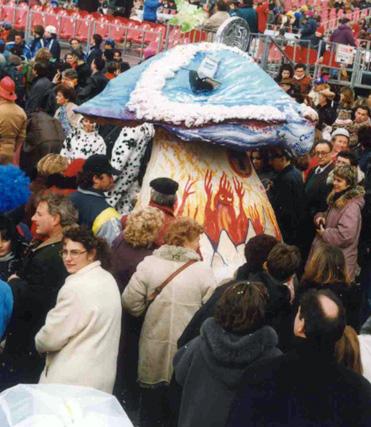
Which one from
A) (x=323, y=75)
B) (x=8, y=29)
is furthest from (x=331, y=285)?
(x=8, y=29)

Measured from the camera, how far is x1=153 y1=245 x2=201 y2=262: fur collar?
622 cm

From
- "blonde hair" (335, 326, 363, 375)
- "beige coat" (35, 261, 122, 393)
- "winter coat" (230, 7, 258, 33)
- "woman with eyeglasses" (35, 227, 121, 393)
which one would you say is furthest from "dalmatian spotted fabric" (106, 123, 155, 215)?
"winter coat" (230, 7, 258, 33)

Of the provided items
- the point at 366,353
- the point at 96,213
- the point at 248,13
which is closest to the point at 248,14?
the point at 248,13

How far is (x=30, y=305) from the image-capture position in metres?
5.91

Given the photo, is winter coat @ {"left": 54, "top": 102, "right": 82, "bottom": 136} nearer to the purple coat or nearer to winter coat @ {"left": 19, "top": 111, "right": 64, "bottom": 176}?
Result: winter coat @ {"left": 19, "top": 111, "right": 64, "bottom": 176}

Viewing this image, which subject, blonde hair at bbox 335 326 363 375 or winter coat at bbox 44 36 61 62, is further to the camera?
winter coat at bbox 44 36 61 62

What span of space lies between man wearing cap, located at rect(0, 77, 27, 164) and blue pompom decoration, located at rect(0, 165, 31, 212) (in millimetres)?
2534

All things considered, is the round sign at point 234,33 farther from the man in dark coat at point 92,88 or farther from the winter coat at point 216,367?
the winter coat at point 216,367

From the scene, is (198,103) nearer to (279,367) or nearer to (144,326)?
(144,326)

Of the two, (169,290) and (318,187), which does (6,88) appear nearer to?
(318,187)

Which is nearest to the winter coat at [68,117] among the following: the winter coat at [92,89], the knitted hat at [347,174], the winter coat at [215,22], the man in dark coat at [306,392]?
the winter coat at [92,89]

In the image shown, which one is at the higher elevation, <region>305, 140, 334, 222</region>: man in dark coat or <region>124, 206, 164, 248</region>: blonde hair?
<region>124, 206, 164, 248</region>: blonde hair

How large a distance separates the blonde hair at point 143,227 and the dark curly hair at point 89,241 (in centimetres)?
68

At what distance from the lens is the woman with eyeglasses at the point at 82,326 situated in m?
5.43
